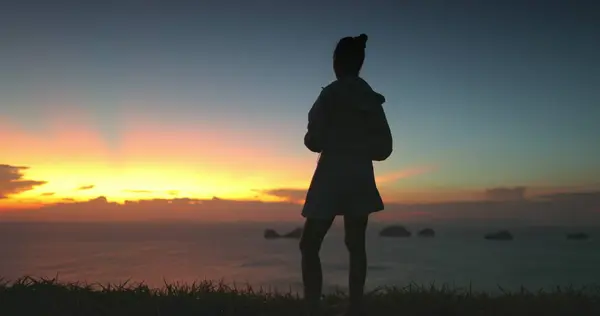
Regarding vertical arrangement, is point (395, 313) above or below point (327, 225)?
below

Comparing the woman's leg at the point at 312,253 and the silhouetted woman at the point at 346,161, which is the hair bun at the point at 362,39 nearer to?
the silhouetted woman at the point at 346,161

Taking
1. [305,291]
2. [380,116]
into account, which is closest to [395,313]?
[305,291]

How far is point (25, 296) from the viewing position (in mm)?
5395

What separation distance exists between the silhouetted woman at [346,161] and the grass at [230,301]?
0.66m

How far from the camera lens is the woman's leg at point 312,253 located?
14.5 ft

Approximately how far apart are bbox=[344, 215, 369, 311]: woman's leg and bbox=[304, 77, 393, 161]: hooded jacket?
0.61m

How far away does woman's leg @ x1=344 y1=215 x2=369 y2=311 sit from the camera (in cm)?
451

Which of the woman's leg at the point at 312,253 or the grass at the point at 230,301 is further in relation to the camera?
the grass at the point at 230,301

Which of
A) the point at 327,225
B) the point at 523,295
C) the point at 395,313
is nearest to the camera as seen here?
the point at 327,225

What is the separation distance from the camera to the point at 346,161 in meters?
4.45

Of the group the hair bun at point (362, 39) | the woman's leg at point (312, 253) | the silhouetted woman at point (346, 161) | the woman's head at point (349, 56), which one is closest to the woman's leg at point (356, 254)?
the silhouetted woman at point (346, 161)

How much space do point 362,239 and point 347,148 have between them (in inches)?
33.8

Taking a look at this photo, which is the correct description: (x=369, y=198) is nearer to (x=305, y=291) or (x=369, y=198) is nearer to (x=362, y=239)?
(x=362, y=239)

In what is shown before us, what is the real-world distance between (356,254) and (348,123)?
1.20 metres
